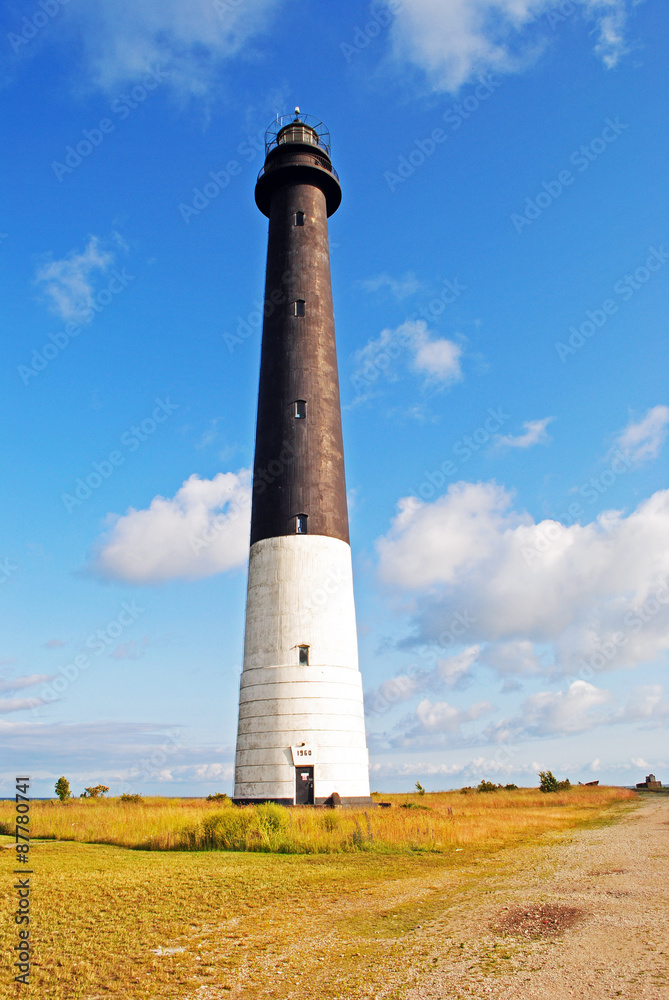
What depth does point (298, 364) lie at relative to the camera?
28.0m

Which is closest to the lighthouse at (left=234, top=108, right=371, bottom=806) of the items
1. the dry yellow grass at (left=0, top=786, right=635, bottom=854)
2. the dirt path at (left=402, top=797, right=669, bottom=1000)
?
the dry yellow grass at (left=0, top=786, right=635, bottom=854)

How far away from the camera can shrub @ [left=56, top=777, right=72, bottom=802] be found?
32.6m

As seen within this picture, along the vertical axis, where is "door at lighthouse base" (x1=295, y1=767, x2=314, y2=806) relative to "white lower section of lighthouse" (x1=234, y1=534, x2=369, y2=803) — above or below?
below

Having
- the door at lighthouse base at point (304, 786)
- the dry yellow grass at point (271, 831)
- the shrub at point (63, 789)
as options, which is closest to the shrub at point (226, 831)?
the dry yellow grass at point (271, 831)

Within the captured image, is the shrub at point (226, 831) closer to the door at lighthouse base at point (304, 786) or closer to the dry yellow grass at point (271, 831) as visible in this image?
the dry yellow grass at point (271, 831)

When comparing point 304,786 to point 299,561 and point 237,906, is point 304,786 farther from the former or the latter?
point 237,906

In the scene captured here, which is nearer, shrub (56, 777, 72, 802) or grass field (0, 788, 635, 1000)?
grass field (0, 788, 635, 1000)

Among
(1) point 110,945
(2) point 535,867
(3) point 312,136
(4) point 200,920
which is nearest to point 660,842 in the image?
(2) point 535,867

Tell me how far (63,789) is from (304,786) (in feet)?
54.1

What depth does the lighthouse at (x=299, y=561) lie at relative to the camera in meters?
23.5

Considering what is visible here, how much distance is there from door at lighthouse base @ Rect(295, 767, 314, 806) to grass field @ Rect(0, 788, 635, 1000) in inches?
217

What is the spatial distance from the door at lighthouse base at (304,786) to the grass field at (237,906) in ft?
18.1

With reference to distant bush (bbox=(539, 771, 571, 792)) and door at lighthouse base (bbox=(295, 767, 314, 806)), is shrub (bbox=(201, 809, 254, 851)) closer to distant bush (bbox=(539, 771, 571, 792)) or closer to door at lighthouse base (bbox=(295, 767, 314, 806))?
door at lighthouse base (bbox=(295, 767, 314, 806))

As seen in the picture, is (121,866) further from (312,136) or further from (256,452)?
(312,136)
